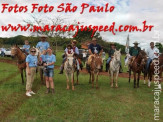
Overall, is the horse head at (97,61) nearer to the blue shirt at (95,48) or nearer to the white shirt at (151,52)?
the blue shirt at (95,48)

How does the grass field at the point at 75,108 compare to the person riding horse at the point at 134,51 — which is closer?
the grass field at the point at 75,108

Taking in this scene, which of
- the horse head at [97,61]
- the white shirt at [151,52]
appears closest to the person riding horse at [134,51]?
the white shirt at [151,52]

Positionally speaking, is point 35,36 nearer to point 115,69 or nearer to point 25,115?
point 115,69

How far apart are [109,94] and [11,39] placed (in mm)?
54788

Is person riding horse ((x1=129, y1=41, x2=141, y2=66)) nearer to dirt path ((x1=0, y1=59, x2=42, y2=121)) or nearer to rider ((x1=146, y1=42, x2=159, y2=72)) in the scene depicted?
rider ((x1=146, y1=42, x2=159, y2=72))

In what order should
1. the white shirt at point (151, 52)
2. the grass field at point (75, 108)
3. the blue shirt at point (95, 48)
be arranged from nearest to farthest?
the grass field at point (75, 108) < the white shirt at point (151, 52) < the blue shirt at point (95, 48)

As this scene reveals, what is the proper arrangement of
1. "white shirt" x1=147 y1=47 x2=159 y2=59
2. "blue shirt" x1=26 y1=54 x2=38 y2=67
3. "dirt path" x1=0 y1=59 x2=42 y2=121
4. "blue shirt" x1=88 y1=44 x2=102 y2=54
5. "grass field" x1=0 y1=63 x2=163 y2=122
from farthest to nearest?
"blue shirt" x1=88 y1=44 x2=102 y2=54
"white shirt" x1=147 y1=47 x2=159 y2=59
"blue shirt" x1=26 y1=54 x2=38 y2=67
"dirt path" x1=0 y1=59 x2=42 y2=121
"grass field" x1=0 y1=63 x2=163 y2=122

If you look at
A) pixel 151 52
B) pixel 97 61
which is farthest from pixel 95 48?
pixel 151 52

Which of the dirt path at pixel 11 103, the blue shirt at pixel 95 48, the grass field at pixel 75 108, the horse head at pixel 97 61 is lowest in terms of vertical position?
the grass field at pixel 75 108

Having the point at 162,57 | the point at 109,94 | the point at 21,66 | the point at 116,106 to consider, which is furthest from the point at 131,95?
the point at 21,66

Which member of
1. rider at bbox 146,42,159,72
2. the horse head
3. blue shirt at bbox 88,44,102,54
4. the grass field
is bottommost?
the grass field

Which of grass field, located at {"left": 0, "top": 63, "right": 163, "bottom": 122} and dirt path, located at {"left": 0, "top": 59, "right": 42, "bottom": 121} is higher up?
dirt path, located at {"left": 0, "top": 59, "right": 42, "bottom": 121}

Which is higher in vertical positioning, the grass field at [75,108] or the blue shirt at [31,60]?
the blue shirt at [31,60]

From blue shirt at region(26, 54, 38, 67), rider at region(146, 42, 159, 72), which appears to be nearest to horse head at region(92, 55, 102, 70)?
rider at region(146, 42, 159, 72)
